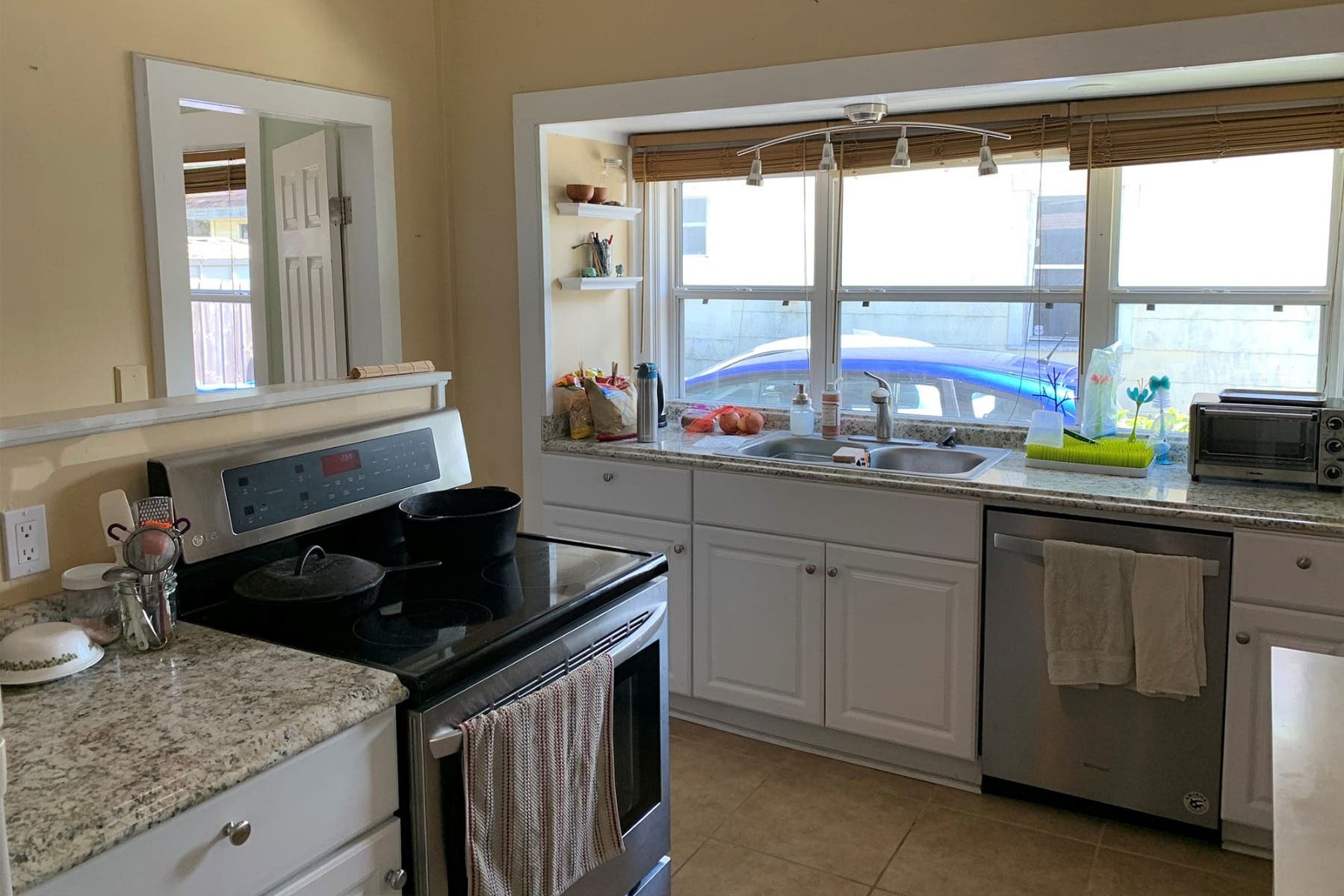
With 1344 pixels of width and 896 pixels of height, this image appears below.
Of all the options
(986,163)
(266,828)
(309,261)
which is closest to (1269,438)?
(986,163)

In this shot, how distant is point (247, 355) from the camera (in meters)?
4.73

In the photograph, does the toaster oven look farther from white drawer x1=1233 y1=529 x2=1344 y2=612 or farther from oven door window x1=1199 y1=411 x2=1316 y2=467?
white drawer x1=1233 y1=529 x2=1344 y2=612

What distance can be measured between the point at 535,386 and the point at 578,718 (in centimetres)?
196

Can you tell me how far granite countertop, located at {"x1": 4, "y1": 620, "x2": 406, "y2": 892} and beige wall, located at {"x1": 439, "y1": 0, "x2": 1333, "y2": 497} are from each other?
6.95ft

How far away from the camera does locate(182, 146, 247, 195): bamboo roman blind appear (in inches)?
183

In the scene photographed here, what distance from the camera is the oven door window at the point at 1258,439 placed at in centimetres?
273

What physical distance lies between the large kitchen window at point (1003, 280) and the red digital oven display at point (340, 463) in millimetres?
2001

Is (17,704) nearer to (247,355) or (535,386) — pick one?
(535,386)

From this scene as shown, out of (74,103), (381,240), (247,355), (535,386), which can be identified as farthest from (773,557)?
(247,355)

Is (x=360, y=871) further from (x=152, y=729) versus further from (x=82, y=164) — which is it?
(x=82, y=164)

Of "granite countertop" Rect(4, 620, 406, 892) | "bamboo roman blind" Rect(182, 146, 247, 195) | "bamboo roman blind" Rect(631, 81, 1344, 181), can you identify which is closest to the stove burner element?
"granite countertop" Rect(4, 620, 406, 892)

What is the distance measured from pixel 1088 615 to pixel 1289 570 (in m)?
0.46

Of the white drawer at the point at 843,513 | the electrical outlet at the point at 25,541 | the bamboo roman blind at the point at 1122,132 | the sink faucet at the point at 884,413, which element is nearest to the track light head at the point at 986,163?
the bamboo roman blind at the point at 1122,132

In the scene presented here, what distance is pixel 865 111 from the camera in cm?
315
